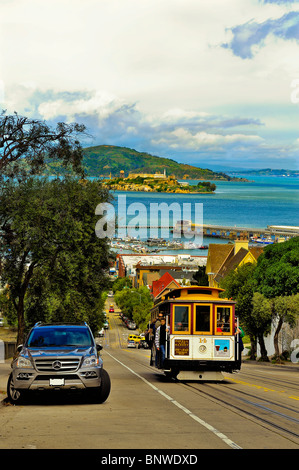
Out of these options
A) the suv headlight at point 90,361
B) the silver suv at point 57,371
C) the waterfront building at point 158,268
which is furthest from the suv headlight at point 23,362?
the waterfront building at point 158,268

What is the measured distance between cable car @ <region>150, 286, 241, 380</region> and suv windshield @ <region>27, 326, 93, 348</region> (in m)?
7.44

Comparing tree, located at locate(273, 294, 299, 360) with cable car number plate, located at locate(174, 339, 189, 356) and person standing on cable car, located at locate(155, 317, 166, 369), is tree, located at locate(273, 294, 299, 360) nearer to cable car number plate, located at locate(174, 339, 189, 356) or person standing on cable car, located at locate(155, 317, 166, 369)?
person standing on cable car, located at locate(155, 317, 166, 369)

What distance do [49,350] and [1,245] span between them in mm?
11343

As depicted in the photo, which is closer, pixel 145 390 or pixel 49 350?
pixel 49 350

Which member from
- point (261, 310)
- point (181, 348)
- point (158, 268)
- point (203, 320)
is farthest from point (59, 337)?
point (158, 268)

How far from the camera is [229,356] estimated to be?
23344 millimetres

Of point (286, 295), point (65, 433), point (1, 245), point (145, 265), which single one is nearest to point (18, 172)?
point (1, 245)

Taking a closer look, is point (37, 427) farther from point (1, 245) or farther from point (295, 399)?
point (1, 245)

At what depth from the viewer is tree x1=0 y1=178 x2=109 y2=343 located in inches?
1021

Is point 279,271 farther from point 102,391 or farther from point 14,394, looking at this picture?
point 14,394

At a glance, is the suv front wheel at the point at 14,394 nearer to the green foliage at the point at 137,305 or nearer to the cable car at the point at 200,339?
the cable car at the point at 200,339

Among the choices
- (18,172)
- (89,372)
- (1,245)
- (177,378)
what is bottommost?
(177,378)

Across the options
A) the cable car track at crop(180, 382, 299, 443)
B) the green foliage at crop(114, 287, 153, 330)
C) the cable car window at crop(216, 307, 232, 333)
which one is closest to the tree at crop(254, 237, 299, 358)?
the cable car window at crop(216, 307, 232, 333)
